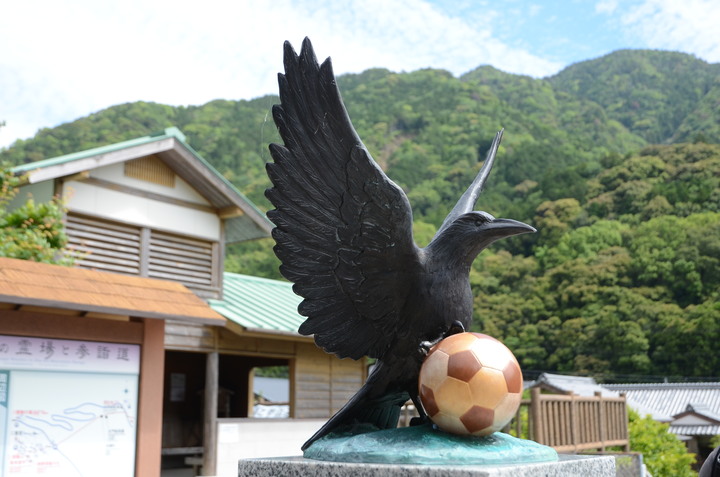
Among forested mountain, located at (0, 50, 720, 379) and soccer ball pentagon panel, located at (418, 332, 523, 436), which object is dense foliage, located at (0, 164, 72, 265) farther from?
forested mountain, located at (0, 50, 720, 379)

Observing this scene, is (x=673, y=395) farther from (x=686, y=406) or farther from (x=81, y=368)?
(x=81, y=368)

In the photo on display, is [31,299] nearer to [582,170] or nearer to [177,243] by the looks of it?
[177,243]

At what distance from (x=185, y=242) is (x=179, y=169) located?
1.29 meters

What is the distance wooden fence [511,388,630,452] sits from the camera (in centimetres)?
915

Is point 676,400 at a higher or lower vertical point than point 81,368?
lower

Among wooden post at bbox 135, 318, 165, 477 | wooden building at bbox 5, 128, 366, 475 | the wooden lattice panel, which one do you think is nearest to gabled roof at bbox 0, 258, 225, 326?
wooden post at bbox 135, 318, 165, 477

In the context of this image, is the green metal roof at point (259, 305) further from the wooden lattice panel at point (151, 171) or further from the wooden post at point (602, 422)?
the wooden post at point (602, 422)

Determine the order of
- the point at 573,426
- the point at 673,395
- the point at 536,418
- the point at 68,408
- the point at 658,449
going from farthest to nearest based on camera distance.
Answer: the point at 673,395, the point at 658,449, the point at 573,426, the point at 536,418, the point at 68,408

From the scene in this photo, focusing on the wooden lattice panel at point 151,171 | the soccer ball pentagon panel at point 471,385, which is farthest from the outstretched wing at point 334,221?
the wooden lattice panel at point 151,171

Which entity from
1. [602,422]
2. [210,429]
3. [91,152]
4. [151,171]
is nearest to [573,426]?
[602,422]

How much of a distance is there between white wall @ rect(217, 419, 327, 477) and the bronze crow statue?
7607 millimetres

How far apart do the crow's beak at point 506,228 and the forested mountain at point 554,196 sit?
19.7 meters

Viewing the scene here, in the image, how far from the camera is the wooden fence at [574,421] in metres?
9.15

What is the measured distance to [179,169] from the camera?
12.2 m
